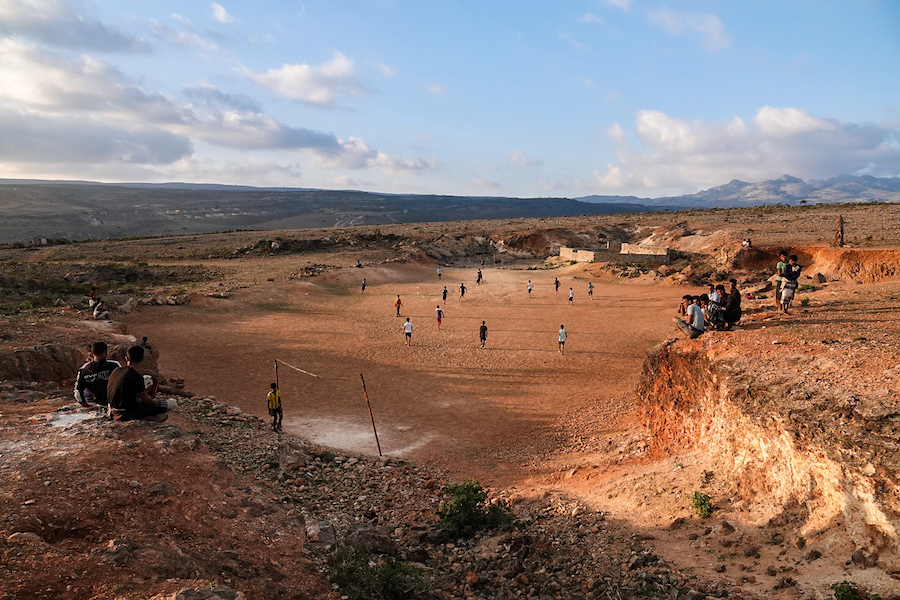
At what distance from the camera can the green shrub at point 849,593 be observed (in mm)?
5488

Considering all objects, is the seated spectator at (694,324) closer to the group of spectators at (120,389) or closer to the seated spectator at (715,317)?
the seated spectator at (715,317)

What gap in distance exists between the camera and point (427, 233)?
6812cm

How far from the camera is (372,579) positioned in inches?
249

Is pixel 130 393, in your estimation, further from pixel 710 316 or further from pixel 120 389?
pixel 710 316

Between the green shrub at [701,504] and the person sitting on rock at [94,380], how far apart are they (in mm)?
9783

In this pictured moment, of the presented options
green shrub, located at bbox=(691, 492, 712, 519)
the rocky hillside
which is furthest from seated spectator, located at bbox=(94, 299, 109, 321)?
green shrub, located at bbox=(691, 492, 712, 519)

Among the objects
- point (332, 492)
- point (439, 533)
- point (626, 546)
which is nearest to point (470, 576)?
point (439, 533)

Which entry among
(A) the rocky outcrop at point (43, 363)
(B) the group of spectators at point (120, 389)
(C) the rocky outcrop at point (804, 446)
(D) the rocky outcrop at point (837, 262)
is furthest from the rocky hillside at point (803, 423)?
(A) the rocky outcrop at point (43, 363)

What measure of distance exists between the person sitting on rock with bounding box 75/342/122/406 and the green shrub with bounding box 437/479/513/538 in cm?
614

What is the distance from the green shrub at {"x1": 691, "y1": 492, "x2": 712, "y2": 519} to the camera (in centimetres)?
809

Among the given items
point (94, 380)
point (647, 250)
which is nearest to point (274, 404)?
point (94, 380)

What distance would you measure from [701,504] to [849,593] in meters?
2.73

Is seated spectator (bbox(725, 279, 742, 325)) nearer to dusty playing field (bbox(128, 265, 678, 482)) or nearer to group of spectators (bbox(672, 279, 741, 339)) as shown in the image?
group of spectators (bbox(672, 279, 741, 339))

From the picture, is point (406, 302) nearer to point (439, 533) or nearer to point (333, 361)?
point (333, 361)
